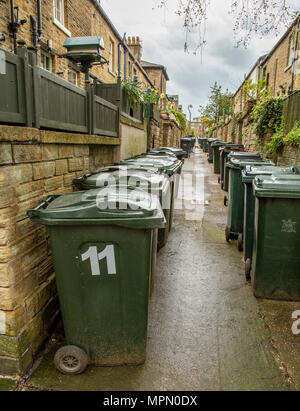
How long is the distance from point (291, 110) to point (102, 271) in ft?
20.9

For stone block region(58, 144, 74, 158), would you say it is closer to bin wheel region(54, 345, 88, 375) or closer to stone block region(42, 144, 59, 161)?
stone block region(42, 144, 59, 161)

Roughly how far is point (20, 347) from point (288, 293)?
8.55ft

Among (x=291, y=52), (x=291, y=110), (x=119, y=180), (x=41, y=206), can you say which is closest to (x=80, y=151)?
(x=119, y=180)

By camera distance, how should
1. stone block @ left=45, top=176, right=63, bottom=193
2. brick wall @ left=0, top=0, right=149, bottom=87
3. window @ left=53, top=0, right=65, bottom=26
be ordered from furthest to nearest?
window @ left=53, top=0, right=65, bottom=26, brick wall @ left=0, top=0, right=149, bottom=87, stone block @ left=45, top=176, right=63, bottom=193

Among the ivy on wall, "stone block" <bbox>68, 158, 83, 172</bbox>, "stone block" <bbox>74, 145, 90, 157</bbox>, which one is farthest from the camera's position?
the ivy on wall

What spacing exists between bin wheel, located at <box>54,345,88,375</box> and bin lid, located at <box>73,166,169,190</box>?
161cm

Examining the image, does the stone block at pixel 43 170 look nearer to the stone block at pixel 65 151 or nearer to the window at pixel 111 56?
the stone block at pixel 65 151

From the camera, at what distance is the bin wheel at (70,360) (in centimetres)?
218

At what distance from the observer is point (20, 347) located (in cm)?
214

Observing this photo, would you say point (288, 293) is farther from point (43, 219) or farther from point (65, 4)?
point (65, 4)

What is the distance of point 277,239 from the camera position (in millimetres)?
3045

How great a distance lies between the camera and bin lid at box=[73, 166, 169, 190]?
→ 10.8 ft

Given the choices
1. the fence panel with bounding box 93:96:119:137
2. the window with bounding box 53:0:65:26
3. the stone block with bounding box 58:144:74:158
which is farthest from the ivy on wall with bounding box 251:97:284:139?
the window with bounding box 53:0:65:26

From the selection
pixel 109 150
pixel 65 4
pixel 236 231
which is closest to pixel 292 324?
pixel 236 231
